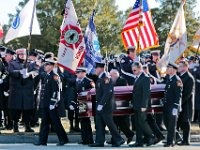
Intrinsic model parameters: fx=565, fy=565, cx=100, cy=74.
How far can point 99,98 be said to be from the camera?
43.8 ft

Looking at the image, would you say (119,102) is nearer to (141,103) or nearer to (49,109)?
(141,103)

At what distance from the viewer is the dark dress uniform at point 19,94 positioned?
1500 centimetres

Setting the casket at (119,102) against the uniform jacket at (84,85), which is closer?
the casket at (119,102)

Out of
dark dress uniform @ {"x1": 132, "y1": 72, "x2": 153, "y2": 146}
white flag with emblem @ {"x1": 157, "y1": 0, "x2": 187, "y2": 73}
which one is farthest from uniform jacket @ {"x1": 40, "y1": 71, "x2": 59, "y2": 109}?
white flag with emblem @ {"x1": 157, "y1": 0, "x2": 187, "y2": 73}

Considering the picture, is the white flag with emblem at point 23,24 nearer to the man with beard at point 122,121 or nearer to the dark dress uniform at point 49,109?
the dark dress uniform at point 49,109

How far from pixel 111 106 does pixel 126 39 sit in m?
4.19

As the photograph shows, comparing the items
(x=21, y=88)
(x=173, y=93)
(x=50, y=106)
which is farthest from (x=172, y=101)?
(x=21, y=88)

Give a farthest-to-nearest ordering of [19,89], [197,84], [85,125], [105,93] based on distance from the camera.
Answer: [197,84], [19,89], [85,125], [105,93]

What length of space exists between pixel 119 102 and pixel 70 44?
2328 mm

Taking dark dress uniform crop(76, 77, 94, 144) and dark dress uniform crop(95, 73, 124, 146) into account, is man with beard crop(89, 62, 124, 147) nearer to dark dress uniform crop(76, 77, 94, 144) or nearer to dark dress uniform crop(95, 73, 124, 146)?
dark dress uniform crop(95, 73, 124, 146)

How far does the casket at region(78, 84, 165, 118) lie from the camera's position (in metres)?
13.8

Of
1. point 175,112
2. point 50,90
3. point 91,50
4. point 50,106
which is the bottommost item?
point 175,112

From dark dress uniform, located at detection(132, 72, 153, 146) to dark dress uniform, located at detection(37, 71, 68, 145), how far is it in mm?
1799

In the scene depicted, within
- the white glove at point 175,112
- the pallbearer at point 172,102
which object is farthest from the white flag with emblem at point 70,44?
the white glove at point 175,112
